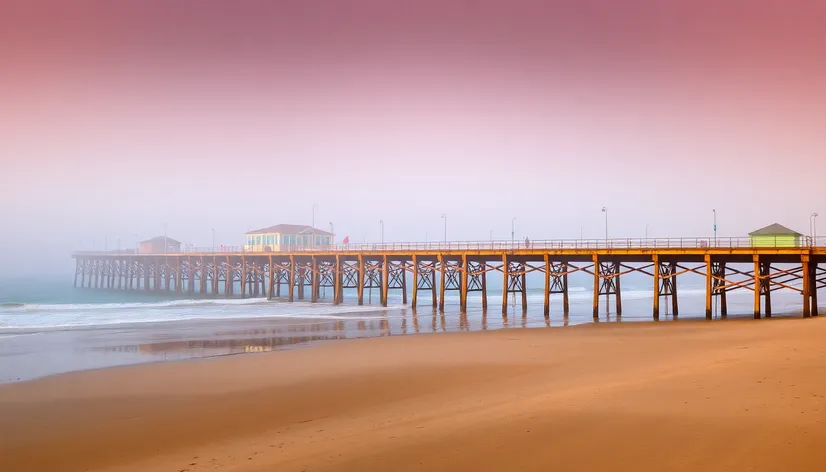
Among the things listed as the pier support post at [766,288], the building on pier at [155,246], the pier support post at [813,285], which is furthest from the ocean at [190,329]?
the building on pier at [155,246]

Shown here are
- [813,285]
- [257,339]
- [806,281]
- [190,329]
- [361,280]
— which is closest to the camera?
[257,339]

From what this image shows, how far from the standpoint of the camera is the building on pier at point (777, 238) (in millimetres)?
31062

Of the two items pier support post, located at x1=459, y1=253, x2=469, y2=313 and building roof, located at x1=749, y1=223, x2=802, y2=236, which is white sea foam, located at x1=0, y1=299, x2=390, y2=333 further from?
building roof, located at x1=749, y1=223, x2=802, y2=236

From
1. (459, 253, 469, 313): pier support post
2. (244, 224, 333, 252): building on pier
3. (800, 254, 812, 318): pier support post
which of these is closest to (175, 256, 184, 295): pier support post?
(244, 224, 333, 252): building on pier

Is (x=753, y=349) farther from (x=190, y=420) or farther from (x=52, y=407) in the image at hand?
(x=52, y=407)

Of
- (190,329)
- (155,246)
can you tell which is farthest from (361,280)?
(155,246)

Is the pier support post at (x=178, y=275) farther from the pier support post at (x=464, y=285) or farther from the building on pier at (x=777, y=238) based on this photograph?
the building on pier at (x=777, y=238)

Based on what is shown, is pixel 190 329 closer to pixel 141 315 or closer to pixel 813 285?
pixel 141 315

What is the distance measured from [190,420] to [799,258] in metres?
27.4

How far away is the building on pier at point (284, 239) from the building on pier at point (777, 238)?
4028 cm

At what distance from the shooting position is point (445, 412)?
1113 cm

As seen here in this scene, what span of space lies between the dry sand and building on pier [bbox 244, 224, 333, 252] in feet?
151

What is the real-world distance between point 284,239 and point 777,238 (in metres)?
46.6

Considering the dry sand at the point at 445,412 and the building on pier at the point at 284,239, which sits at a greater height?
the building on pier at the point at 284,239
